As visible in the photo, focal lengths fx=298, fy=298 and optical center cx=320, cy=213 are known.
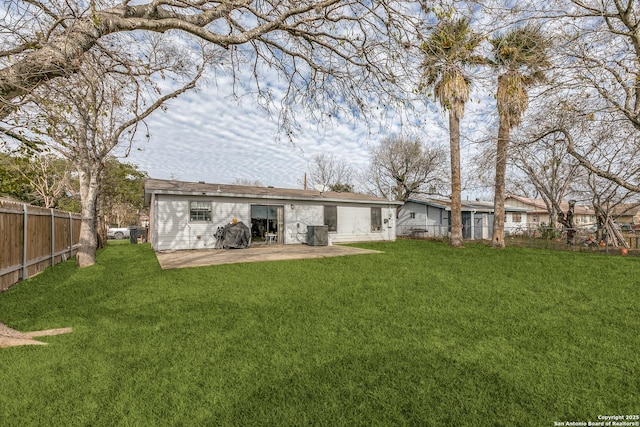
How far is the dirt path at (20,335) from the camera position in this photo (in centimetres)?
338

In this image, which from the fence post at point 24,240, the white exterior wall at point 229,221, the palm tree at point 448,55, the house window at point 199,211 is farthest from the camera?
the house window at point 199,211

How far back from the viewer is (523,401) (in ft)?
7.50

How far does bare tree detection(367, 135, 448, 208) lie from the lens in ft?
80.0

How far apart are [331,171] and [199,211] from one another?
2238 cm

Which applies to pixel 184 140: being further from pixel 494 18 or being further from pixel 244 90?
pixel 494 18

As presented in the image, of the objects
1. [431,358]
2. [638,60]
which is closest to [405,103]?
[431,358]

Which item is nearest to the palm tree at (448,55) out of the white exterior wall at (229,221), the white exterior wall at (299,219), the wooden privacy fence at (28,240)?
the wooden privacy fence at (28,240)

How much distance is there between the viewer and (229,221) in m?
13.8

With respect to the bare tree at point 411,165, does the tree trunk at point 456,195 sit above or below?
below

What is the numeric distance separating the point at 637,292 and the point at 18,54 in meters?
10.0

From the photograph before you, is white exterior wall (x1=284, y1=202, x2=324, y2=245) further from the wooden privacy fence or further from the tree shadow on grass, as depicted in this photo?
the tree shadow on grass

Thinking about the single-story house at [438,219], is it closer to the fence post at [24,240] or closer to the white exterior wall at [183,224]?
the white exterior wall at [183,224]

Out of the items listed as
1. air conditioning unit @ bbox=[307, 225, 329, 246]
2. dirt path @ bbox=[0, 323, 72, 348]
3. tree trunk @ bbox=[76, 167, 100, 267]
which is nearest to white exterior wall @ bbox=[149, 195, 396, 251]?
air conditioning unit @ bbox=[307, 225, 329, 246]

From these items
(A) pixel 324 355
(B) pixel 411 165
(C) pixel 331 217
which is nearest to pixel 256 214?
(C) pixel 331 217
